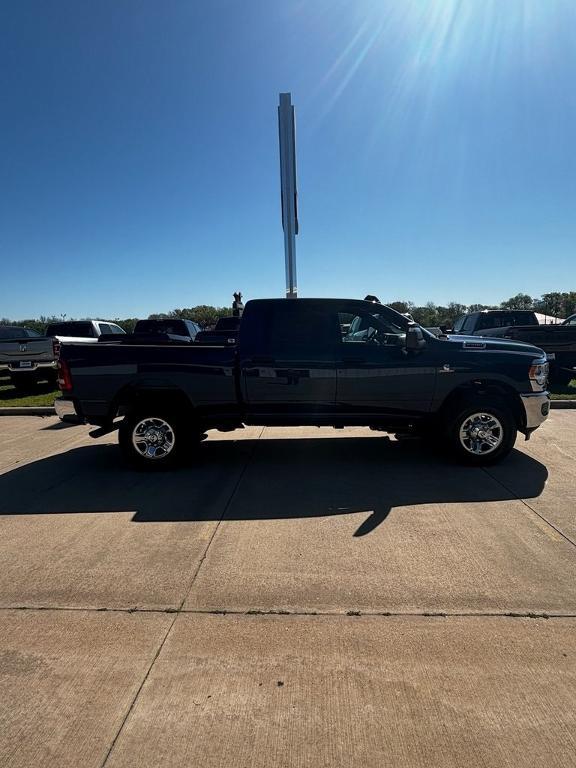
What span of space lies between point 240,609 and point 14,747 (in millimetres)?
1267

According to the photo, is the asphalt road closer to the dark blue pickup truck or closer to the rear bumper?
the dark blue pickup truck

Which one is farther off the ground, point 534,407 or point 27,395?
point 534,407

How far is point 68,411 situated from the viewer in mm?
5637

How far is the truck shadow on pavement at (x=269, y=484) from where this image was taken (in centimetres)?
445

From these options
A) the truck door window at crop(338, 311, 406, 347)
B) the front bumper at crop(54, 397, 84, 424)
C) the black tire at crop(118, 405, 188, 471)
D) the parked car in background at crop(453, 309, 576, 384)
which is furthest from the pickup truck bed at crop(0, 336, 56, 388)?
the parked car in background at crop(453, 309, 576, 384)

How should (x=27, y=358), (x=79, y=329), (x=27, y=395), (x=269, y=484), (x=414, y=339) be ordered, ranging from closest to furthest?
(x=269, y=484) < (x=414, y=339) < (x=27, y=395) < (x=27, y=358) < (x=79, y=329)

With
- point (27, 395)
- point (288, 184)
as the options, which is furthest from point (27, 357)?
point (288, 184)

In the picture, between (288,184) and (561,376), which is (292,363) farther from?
(288,184)

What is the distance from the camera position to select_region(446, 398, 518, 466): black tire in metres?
5.53

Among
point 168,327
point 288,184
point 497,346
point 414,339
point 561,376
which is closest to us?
point 414,339

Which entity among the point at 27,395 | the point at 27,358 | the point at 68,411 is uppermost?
the point at 27,358

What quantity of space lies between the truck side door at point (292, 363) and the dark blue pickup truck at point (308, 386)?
12 millimetres

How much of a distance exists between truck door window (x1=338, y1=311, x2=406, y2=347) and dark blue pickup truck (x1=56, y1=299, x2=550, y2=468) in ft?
0.09

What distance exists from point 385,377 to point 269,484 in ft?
6.16
